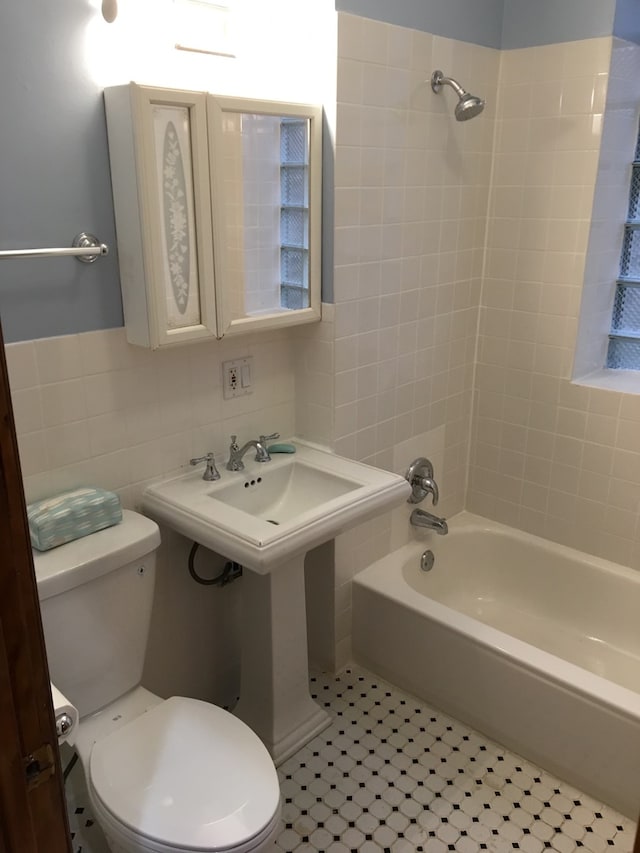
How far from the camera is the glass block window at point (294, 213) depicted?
190 centimetres

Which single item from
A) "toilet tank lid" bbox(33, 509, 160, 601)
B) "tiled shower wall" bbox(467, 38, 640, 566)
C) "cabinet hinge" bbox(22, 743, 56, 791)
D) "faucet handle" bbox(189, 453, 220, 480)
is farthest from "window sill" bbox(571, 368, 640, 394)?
"cabinet hinge" bbox(22, 743, 56, 791)

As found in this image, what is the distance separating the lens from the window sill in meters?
2.39

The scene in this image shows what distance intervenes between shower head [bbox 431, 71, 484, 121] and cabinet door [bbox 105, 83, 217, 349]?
2.64 ft

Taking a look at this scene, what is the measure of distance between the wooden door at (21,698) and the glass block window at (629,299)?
2.36 metres

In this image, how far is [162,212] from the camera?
1652mm

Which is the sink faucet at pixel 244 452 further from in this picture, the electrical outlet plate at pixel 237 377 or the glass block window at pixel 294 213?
the glass block window at pixel 294 213

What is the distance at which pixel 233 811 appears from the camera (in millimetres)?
1403

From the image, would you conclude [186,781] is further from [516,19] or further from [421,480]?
[516,19]

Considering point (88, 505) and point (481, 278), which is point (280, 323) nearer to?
point (88, 505)

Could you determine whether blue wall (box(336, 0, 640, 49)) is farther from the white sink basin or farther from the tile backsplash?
the white sink basin

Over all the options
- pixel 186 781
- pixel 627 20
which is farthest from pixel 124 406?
pixel 627 20

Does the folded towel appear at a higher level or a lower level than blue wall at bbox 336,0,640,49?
lower

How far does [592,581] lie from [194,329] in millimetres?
1658

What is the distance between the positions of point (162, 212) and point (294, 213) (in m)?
0.44
